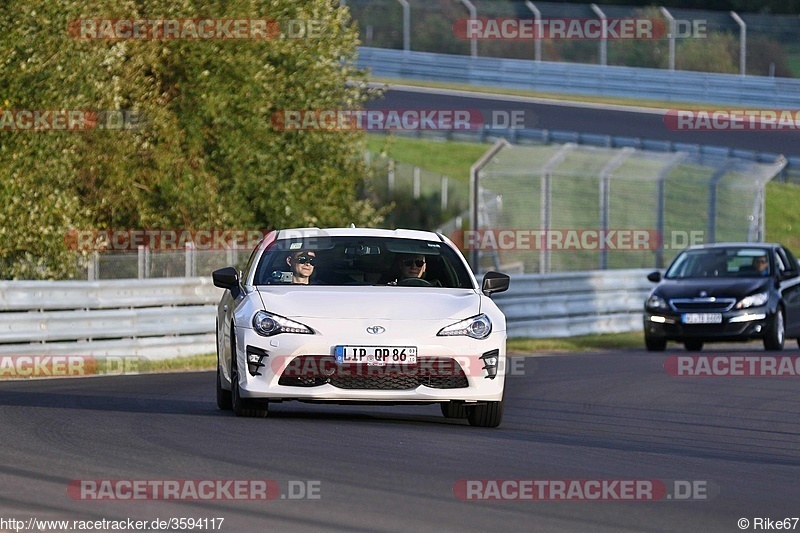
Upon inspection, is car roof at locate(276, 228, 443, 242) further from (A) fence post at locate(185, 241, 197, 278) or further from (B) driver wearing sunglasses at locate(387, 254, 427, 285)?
(A) fence post at locate(185, 241, 197, 278)

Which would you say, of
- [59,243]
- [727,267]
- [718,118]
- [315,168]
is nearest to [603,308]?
[727,267]

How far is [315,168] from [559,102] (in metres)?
21.9

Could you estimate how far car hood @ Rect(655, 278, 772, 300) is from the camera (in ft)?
72.6

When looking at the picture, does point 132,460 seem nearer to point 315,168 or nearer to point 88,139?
point 88,139

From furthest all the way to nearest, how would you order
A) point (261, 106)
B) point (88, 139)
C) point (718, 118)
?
point (718, 118) < point (261, 106) < point (88, 139)

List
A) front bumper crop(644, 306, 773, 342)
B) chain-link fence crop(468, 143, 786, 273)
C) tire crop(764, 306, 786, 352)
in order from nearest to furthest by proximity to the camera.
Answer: front bumper crop(644, 306, 773, 342), tire crop(764, 306, 786, 352), chain-link fence crop(468, 143, 786, 273)

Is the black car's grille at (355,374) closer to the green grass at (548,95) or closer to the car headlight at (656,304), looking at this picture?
the car headlight at (656,304)

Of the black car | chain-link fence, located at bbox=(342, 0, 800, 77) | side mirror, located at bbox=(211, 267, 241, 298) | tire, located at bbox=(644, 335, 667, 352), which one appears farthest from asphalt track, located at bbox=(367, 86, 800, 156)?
side mirror, located at bbox=(211, 267, 241, 298)

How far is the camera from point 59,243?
2089 cm

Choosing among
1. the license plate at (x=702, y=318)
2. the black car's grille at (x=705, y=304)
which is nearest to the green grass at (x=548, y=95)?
the black car's grille at (x=705, y=304)

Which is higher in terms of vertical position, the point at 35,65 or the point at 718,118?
the point at 35,65

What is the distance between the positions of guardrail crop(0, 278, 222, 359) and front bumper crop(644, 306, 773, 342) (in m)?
6.14

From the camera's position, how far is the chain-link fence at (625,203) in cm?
2741

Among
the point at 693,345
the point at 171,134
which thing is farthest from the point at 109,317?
the point at 693,345
